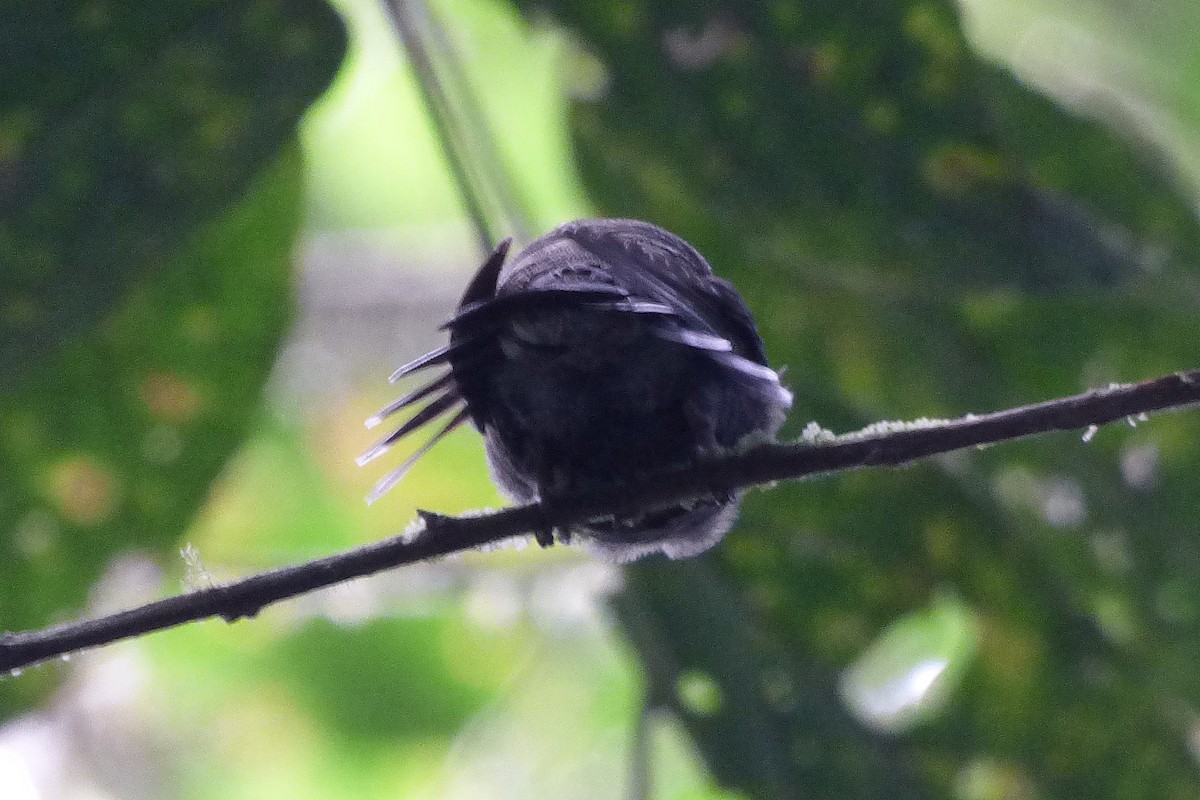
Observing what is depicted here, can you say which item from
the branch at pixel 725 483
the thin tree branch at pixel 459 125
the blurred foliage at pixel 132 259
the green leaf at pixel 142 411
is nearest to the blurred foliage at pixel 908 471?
the thin tree branch at pixel 459 125

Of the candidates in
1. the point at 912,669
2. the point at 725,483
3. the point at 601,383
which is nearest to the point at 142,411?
the point at 601,383

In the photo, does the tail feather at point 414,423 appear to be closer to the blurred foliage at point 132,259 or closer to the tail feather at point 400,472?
the tail feather at point 400,472

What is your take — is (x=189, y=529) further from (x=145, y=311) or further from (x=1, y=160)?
(x=1, y=160)

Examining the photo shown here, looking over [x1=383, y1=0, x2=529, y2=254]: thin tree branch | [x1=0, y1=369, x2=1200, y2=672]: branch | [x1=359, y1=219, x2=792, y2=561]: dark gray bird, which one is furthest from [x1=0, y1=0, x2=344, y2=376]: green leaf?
[x1=0, y1=369, x2=1200, y2=672]: branch

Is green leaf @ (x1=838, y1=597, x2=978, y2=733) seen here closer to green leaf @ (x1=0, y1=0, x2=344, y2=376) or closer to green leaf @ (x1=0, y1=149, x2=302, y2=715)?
green leaf @ (x1=0, y1=149, x2=302, y2=715)

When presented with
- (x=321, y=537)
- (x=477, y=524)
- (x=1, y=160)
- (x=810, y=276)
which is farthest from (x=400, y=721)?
(x=477, y=524)

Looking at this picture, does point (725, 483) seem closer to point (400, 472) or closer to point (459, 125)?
point (400, 472)
